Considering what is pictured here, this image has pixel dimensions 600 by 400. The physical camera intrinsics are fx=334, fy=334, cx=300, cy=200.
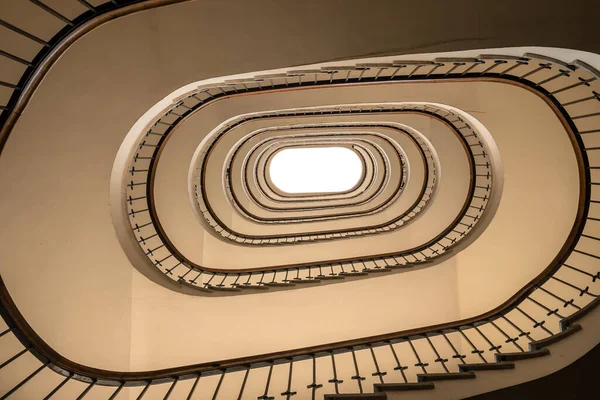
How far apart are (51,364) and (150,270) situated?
145cm

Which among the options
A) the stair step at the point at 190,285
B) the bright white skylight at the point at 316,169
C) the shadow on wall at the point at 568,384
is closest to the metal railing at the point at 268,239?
the stair step at the point at 190,285

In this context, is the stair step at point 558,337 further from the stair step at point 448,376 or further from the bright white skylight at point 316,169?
the bright white skylight at point 316,169

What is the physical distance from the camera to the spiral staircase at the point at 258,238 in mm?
2742

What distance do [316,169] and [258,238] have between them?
7013mm

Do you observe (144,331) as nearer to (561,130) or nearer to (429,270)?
(429,270)

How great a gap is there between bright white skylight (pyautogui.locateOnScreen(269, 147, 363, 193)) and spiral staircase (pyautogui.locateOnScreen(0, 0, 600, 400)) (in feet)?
18.6

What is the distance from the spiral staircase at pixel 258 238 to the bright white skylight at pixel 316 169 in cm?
566

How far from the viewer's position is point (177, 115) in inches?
176

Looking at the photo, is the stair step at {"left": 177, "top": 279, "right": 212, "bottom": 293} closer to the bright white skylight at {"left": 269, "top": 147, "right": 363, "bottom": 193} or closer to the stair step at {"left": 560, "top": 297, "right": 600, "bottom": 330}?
the stair step at {"left": 560, "top": 297, "right": 600, "bottom": 330}

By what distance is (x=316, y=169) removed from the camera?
45.2ft

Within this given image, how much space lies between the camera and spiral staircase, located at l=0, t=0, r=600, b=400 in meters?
2.74

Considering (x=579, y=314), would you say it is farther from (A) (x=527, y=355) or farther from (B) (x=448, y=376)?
(B) (x=448, y=376)

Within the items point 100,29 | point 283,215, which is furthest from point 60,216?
point 283,215

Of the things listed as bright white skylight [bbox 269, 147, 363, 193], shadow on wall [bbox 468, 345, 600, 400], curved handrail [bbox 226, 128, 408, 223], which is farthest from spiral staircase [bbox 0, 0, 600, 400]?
bright white skylight [bbox 269, 147, 363, 193]
